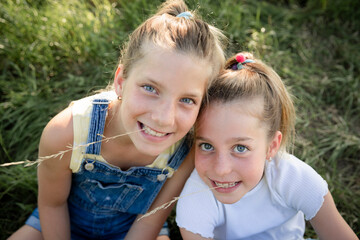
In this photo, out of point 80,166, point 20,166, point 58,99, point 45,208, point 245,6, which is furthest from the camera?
point 245,6

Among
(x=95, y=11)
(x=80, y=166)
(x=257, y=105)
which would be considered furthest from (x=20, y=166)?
(x=257, y=105)

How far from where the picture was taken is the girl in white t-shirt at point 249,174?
1709 millimetres

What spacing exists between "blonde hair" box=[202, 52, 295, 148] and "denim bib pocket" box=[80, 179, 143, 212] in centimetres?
66

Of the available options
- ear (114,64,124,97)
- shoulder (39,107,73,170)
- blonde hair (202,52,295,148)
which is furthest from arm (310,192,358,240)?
shoulder (39,107,73,170)

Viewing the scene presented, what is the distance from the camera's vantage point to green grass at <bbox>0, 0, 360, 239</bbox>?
2615mm

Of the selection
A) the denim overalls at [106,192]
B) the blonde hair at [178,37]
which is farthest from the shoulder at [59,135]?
the blonde hair at [178,37]

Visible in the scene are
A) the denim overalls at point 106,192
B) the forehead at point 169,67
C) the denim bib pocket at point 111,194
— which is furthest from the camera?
the denim bib pocket at point 111,194

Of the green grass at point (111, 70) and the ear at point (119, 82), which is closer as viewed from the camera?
the ear at point (119, 82)

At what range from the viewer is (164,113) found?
1575 millimetres

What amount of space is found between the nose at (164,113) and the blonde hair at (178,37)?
234 mm

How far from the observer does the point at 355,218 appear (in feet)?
7.93

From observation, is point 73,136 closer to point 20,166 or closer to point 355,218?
point 20,166

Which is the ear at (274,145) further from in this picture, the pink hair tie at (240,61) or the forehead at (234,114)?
the pink hair tie at (240,61)

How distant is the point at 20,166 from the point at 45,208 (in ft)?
2.08
